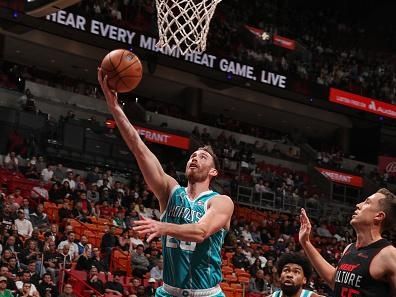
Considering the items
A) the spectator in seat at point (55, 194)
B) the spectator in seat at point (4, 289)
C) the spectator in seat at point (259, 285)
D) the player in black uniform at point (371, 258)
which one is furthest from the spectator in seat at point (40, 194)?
the player in black uniform at point (371, 258)

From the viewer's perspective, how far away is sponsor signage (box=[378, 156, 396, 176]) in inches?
1023

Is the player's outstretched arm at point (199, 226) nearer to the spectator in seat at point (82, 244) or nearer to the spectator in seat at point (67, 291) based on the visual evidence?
the spectator in seat at point (67, 291)

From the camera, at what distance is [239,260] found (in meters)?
15.0

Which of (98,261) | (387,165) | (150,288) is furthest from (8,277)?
(387,165)

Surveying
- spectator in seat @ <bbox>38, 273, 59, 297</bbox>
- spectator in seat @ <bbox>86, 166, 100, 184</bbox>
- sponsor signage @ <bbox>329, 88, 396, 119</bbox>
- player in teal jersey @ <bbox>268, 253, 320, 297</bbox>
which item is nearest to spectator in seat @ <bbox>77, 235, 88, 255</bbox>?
spectator in seat @ <bbox>38, 273, 59, 297</bbox>

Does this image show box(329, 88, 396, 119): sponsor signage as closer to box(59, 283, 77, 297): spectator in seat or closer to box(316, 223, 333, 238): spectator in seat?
box(316, 223, 333, 238): spectator in seat

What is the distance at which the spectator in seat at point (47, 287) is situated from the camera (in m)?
10.5

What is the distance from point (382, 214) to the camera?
4527 mm

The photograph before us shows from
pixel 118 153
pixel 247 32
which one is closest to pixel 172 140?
pixel 118 153

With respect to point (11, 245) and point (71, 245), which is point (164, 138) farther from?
point (11, 245)

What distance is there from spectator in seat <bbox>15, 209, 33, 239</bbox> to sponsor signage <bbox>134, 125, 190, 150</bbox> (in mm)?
7935

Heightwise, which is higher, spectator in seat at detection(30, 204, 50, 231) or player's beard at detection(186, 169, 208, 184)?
player's beard at detection(186, 169, 208, 184)

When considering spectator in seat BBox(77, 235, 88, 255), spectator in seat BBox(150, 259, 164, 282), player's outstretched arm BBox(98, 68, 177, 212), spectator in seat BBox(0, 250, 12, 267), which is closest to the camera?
player's outstretched arm BBox(98, 68, 177, 212)

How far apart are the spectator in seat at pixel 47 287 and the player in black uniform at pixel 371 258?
6570mm
